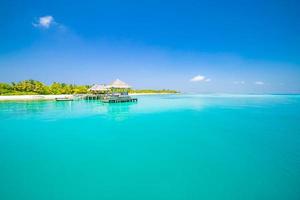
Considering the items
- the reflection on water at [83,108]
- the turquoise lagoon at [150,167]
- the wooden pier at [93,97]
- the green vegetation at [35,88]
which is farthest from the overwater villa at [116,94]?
the turquoise lagoon at [150,167]

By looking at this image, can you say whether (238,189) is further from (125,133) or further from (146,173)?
(125,133)

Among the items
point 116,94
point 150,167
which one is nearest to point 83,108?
point 116,94

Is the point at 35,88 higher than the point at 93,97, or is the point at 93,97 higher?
the point at 35,88

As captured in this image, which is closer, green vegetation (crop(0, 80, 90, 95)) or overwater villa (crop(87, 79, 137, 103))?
overwater villa (crop(87, 79, 137, 103))

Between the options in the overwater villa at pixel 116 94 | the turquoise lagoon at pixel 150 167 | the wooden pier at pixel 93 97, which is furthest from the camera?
the wooden pier at pixel 93 97

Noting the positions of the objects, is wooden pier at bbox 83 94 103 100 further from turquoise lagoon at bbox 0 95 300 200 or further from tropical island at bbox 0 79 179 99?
turquoise lagoon at bbox 0 95 300 200

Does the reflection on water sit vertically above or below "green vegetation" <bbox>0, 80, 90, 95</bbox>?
below

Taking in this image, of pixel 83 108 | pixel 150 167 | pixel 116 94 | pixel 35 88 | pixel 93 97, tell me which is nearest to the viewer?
pixel 150 167

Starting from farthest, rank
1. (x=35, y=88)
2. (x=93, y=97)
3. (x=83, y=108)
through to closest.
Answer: (x=35, y=88)
(x=93, y=97)
(x=83, y=108)

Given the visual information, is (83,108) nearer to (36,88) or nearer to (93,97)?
(93,97)

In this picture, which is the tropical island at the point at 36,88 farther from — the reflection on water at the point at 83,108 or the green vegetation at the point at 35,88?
the reflection on water at the point at 83,108

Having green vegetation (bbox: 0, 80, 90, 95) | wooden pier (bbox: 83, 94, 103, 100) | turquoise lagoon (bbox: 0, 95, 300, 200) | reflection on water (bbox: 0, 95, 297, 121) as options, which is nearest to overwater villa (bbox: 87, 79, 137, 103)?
wooden pier (bbox: 83, 94, 103, 100)
